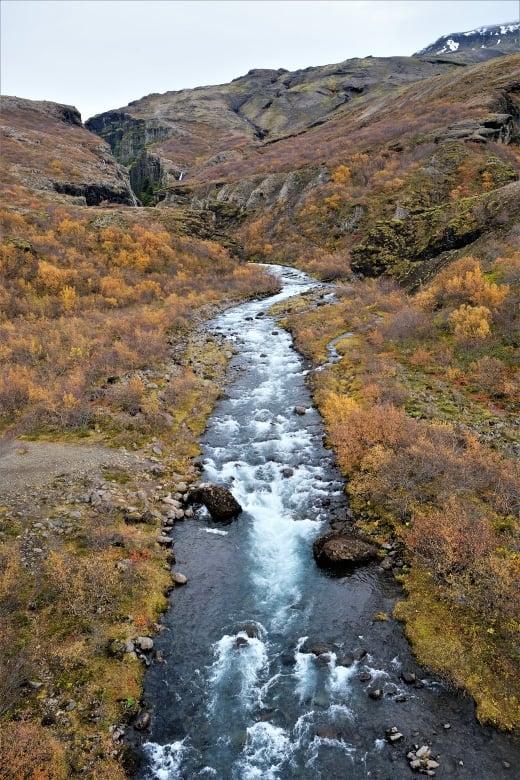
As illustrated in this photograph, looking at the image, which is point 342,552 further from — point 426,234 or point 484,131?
point 484,131

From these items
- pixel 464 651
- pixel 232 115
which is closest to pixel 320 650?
pixel 464 651

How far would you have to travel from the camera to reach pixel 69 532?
14344mm

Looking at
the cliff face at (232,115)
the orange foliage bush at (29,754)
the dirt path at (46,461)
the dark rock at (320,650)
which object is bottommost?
the dark rock at (320,650)

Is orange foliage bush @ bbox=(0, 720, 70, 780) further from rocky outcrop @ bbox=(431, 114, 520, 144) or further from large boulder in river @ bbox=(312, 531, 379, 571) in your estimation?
rocky outcrop @ bbox=(431, 114, 520, 144)

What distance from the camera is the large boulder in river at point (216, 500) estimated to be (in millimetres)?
16500

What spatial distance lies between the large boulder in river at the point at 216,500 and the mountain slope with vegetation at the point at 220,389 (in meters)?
0.83

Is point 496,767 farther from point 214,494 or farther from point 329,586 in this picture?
point 214,494

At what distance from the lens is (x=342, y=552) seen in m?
14.1

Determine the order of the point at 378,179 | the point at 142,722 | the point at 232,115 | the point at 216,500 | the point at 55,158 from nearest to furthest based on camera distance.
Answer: the point at 142,722, the point at 216,500, the point at 378,179, the point at 55,158, the point at 232,115

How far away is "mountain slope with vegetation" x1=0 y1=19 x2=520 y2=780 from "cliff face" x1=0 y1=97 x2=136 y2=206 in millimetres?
949

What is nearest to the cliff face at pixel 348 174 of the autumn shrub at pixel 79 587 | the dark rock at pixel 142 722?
the autumn shrub at pixel 79 587

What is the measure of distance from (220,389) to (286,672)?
17.6m

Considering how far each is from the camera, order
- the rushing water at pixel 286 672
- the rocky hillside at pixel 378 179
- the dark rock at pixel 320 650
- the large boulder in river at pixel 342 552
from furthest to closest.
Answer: the rocky hillside at pixel 378 179 → the large boulder in river at pixel 342 552 → the dark rock at pixel 320 650 → the rushing water at pixel 286 672

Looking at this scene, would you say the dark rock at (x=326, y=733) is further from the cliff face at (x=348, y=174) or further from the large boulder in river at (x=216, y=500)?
the cliff face at (x=348, y=174)
